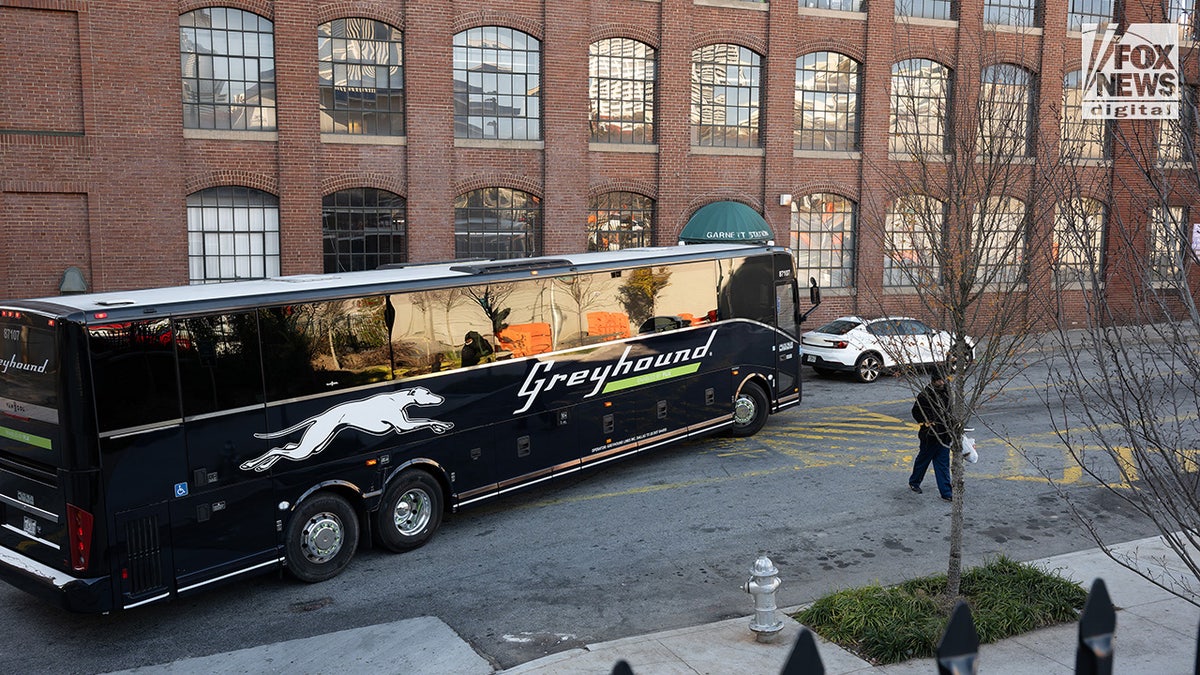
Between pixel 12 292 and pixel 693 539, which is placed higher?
pixel 12 292

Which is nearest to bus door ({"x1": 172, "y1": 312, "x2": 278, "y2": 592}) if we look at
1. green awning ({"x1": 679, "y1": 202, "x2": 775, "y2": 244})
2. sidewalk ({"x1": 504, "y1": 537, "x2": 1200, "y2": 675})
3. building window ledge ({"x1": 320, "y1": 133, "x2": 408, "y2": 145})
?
sidewalk ({"x1": 504, "y1": 537, "x2": 1200, "y2": 675})

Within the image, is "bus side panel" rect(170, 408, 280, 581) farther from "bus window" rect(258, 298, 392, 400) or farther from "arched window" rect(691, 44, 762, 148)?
"arched window" rect(691, 44, 762, 148)

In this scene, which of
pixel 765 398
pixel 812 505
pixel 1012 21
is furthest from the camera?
pixel 1012 21

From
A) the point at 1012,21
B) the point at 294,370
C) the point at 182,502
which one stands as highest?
the point at 1012,21

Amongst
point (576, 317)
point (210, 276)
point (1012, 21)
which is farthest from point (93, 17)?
point (1012, 21)

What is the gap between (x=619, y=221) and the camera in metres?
27.3

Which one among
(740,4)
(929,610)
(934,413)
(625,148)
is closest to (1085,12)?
(740,4)

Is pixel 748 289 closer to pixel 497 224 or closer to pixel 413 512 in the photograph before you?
pixel 413 512

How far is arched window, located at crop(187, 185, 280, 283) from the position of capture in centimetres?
2262

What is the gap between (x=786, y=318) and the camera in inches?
723

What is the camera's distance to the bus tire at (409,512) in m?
11.9

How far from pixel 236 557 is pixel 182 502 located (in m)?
0.94

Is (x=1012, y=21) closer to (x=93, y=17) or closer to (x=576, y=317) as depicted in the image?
(x=576, y=317)

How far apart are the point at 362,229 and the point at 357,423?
13741 millimetres
